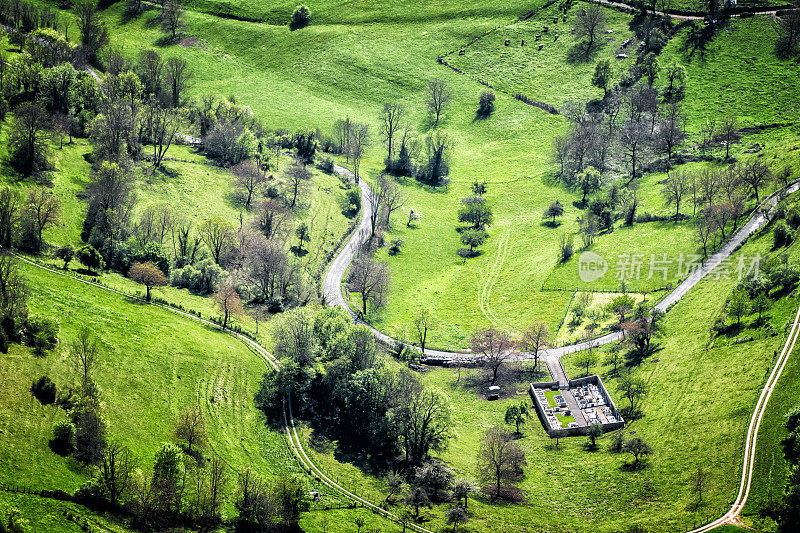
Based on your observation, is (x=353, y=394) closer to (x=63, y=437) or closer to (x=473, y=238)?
(x=63, y=437)

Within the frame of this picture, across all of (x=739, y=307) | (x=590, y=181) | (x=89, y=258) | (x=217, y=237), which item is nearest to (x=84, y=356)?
(x=89, y=258)

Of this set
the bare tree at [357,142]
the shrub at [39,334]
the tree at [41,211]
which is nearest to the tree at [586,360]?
the shrub at [39,334]

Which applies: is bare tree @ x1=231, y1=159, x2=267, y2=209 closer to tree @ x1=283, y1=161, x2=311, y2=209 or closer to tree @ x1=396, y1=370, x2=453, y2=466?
tree @ x1=283, y1=161, x2=311, y2=209

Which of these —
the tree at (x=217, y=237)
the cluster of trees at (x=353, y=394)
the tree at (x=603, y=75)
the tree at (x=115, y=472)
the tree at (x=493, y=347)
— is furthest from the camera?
the tree at (x=603, y=75)

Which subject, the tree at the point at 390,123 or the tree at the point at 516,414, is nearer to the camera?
the tree at the point at 516,414

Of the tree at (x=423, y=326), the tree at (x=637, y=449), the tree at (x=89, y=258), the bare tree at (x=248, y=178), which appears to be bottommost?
the tree at (x=423, y=326)

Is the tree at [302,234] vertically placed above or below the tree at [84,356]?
below

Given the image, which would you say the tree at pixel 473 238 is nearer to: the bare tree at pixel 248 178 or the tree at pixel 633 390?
the bare tree at pixel 248 178

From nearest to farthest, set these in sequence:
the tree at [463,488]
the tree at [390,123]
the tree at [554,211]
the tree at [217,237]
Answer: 1. the tree at [463,488]
2. the tree at [217,237]
3. the tree at [554,211]
4. the tree at [390,123]

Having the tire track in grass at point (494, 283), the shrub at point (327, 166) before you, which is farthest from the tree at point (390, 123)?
the tire track in grass at point (494, 283)
